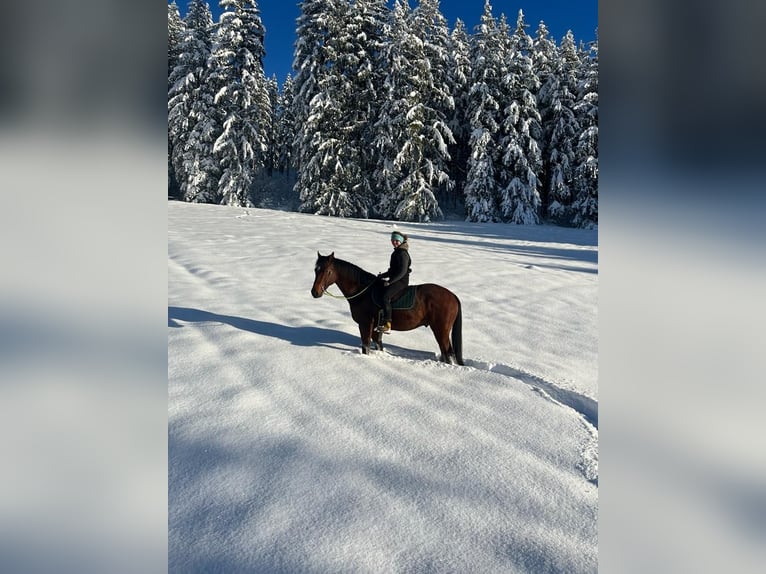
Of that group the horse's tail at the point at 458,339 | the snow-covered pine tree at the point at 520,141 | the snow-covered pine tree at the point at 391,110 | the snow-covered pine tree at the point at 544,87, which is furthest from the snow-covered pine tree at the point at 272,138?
the horse's tail at the point at 458,339

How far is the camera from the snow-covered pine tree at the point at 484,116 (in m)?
26.6

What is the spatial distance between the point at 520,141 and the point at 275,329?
24.8 meters

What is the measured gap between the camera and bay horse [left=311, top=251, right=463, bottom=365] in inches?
193

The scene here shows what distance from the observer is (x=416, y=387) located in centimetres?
420

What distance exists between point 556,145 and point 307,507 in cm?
2974

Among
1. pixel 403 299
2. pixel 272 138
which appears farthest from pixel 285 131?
pixel 403 299

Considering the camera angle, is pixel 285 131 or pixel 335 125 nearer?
pixel 335 125

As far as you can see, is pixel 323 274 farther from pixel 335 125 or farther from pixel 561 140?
pixel 561 140

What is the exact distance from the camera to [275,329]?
5.88 metres

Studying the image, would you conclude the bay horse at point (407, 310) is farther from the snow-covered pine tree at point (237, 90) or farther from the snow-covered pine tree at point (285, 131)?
the snow-covered pine tree at point (285, 131)

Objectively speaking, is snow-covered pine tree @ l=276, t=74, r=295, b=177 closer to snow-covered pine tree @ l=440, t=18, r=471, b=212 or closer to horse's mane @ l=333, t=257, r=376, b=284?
snow-covered pine tree @ l=440, t=18, r=471, b=212
